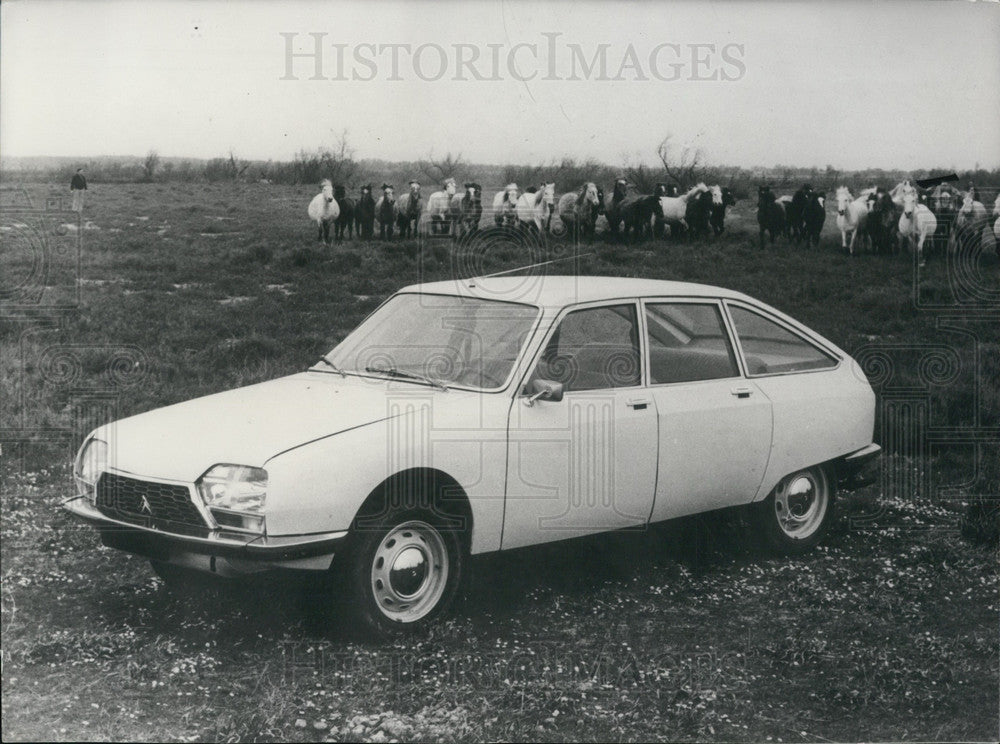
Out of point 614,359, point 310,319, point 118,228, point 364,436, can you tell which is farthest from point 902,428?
point 118,228

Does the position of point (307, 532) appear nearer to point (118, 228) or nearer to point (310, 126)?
point (310, 126)

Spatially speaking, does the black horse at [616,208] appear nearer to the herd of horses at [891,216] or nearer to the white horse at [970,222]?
the herd of horses at [891,216]

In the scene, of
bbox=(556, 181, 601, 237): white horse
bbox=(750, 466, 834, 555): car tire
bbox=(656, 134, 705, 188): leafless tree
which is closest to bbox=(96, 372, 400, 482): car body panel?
bbox=(750, 466, 834, 555): car tire

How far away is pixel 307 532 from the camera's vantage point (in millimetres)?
4180

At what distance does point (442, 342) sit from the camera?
17.3 ft

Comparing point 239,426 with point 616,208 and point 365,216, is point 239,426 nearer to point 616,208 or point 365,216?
point 365,216

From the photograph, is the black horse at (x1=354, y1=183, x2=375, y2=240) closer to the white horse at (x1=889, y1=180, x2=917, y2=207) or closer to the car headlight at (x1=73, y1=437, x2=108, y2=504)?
the car headlight at (x1=73, y1=437, x2=108, y2=504)

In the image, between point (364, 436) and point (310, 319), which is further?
point (310, 319)

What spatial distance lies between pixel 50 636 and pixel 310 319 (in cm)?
416

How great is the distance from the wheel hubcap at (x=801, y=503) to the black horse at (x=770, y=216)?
3893 millimetres

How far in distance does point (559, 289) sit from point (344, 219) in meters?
3.78

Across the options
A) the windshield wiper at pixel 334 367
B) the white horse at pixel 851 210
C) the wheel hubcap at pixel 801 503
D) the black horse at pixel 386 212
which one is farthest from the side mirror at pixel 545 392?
the white horse at pixel 851 210

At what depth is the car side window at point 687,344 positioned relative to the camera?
18.0 ft

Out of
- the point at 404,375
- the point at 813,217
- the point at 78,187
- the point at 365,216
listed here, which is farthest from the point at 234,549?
the point at 813,217
